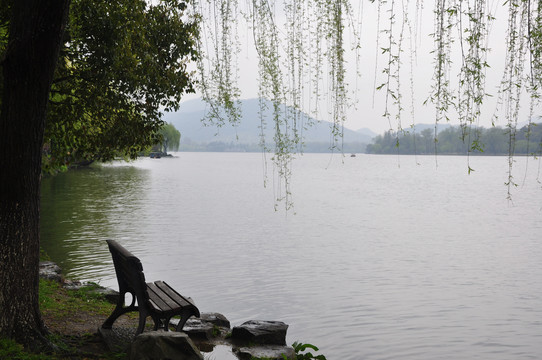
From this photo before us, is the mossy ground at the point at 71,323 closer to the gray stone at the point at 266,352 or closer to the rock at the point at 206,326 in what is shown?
the rock at the point at 206,326

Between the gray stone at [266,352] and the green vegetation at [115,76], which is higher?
the green vegetation at [115,76]

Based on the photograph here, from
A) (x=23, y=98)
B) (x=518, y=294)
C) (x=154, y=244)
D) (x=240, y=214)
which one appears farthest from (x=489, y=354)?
(x=240, y=214)

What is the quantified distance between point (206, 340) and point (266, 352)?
111 cm

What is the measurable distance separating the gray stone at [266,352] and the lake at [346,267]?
5.34 feet

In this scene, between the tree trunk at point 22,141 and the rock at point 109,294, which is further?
the rock at point 109,294

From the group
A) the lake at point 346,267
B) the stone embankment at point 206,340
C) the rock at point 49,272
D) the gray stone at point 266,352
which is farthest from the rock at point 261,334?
the rock at point 49,272

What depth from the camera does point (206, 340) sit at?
28.8 ft

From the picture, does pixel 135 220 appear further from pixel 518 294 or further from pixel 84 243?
pixel 518 294

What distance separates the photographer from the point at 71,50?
8359 millimetres

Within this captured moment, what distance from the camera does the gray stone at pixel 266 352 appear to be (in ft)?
26.3

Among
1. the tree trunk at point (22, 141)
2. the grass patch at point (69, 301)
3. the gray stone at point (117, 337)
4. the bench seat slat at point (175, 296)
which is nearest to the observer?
the tree trunk at point (22, 141)

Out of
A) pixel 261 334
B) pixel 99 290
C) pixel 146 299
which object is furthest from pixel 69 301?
pixel 146 299

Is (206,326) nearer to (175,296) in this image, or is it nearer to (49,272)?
(175,296)

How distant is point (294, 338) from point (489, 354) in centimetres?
364
